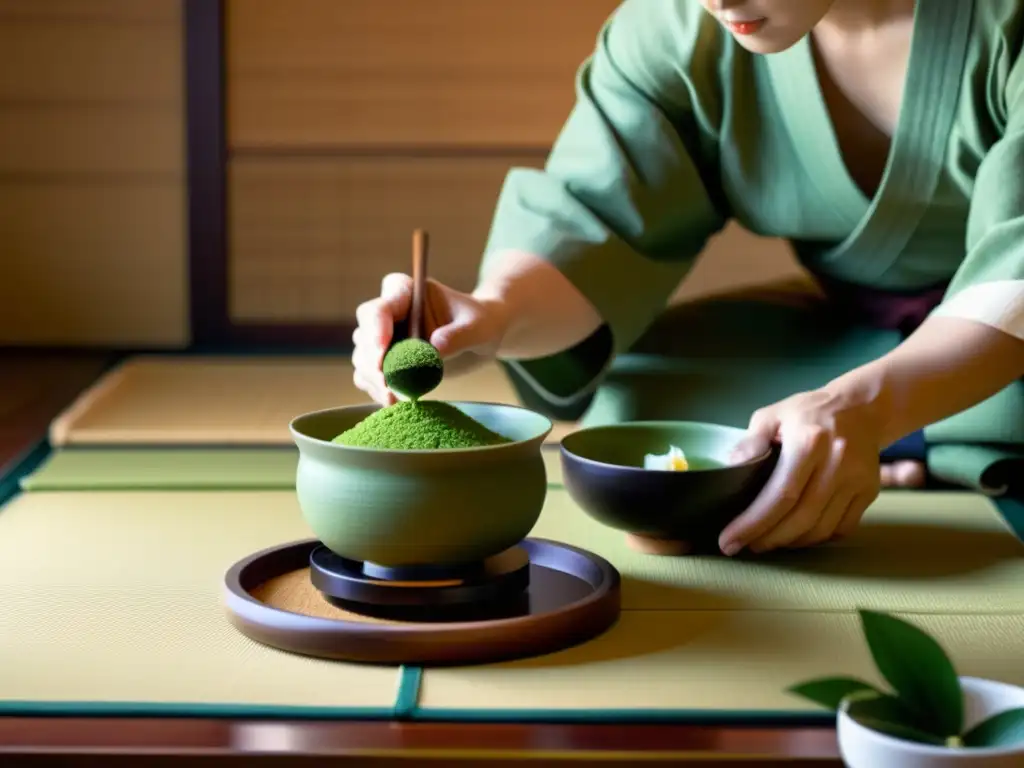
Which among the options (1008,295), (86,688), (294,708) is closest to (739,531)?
(1008,295)

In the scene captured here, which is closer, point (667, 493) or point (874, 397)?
point (667, 493)

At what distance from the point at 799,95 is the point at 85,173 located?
2.39 m

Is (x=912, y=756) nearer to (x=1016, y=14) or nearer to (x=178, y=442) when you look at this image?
(x=1016, y=14)

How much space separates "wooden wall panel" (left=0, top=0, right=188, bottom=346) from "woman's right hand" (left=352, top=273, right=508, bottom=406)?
6.93 feet

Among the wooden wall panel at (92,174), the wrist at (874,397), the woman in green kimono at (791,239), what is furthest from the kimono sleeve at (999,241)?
the wooden wall panel at (92,174)

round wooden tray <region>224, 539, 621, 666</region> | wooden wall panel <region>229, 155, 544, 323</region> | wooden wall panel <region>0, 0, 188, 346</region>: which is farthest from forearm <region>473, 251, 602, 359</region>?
wooden wall panel <region>0, 0, 188, 346</region>

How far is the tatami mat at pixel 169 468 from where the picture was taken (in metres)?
1.90

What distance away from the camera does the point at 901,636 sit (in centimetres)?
93

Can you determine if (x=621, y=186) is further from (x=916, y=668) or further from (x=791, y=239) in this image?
(x=916, y=668)

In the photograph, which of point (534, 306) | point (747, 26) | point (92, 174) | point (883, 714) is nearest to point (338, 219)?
point (92, 174)

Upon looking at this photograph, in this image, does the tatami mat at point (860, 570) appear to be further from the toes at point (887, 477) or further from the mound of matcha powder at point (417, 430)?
the mound of matcha powder at point (417, 430)

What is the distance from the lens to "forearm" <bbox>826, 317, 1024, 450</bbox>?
1545mm

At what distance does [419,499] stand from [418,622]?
112 mm

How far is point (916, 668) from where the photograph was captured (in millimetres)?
931
